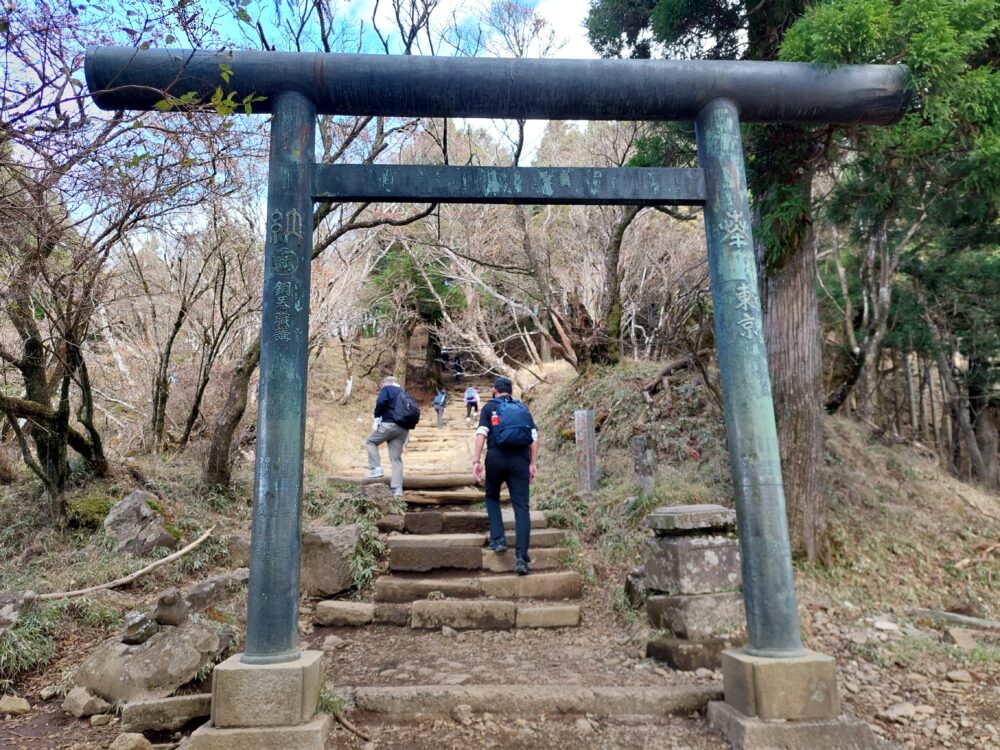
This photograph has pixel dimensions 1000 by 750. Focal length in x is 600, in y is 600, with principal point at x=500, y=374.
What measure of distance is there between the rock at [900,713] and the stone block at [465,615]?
292 cm

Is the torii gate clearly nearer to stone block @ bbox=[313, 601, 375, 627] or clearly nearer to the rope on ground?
stone block @ bbox=[313, 601, 375, 627]

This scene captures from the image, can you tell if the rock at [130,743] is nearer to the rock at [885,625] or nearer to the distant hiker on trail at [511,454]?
the distant hiker on trail at [511,454]

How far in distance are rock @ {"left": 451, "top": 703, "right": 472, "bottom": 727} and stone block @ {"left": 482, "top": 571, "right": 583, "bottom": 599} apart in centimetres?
240

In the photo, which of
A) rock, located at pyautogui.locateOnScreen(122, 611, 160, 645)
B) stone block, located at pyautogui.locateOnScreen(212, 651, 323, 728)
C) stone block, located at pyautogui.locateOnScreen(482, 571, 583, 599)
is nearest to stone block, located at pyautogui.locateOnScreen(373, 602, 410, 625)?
stone block, located at pyautogui.locateOnScreen(482, 571, 583, 599)

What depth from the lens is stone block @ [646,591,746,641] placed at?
448cm

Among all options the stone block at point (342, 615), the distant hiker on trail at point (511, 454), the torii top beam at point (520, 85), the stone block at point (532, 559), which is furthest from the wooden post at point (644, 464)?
the torii top beam at point (520, 85)

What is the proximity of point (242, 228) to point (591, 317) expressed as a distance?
7.39 meters

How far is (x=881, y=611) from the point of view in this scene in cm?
566

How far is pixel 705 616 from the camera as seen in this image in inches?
178

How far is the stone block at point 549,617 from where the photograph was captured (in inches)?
219

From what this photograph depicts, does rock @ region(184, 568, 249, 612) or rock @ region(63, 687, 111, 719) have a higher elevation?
rock @ region(184, 568, 249, 612)

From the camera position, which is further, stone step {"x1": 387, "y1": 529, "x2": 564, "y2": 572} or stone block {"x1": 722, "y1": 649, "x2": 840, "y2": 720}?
stone step {"x1": 387, "y1": 529, "x2": 564, "y2": 572}

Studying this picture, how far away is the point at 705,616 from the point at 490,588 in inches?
87.3

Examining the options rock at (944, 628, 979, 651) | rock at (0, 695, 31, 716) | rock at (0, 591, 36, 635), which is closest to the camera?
rock at (0, 695, 31, 716)
